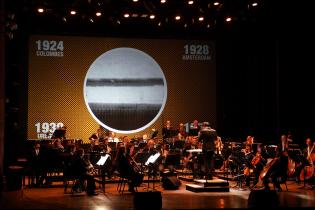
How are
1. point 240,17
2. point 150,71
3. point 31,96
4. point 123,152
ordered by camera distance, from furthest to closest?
point 150,71 < point 31,96 < point 240,17 < point 123,152

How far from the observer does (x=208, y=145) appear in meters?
14.2

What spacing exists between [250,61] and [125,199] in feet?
38.7

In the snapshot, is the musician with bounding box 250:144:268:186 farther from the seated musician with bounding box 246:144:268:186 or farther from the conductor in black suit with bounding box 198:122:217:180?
the conductor in black suit with bounding box 198:122:217:180

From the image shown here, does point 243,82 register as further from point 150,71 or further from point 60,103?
point 60,103

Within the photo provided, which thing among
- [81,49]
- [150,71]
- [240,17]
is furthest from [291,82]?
[81,49]

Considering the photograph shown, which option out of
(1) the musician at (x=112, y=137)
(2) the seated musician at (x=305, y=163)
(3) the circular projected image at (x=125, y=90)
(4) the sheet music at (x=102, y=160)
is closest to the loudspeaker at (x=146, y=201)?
(4) the sheet music at (x=102, y=160)

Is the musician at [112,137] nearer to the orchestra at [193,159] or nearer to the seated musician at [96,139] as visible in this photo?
the seated musician at [96,139]

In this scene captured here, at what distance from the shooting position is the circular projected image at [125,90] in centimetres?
2088

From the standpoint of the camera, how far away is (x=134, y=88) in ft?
69.5

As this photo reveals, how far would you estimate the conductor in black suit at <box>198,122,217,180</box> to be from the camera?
14.1 m

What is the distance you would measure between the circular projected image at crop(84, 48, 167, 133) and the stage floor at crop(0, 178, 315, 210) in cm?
636

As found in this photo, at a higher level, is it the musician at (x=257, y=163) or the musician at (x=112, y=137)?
the musician at (x=112, y=137)

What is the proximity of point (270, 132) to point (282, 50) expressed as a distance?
364cm

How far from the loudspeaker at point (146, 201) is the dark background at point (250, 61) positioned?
9.46 meters
